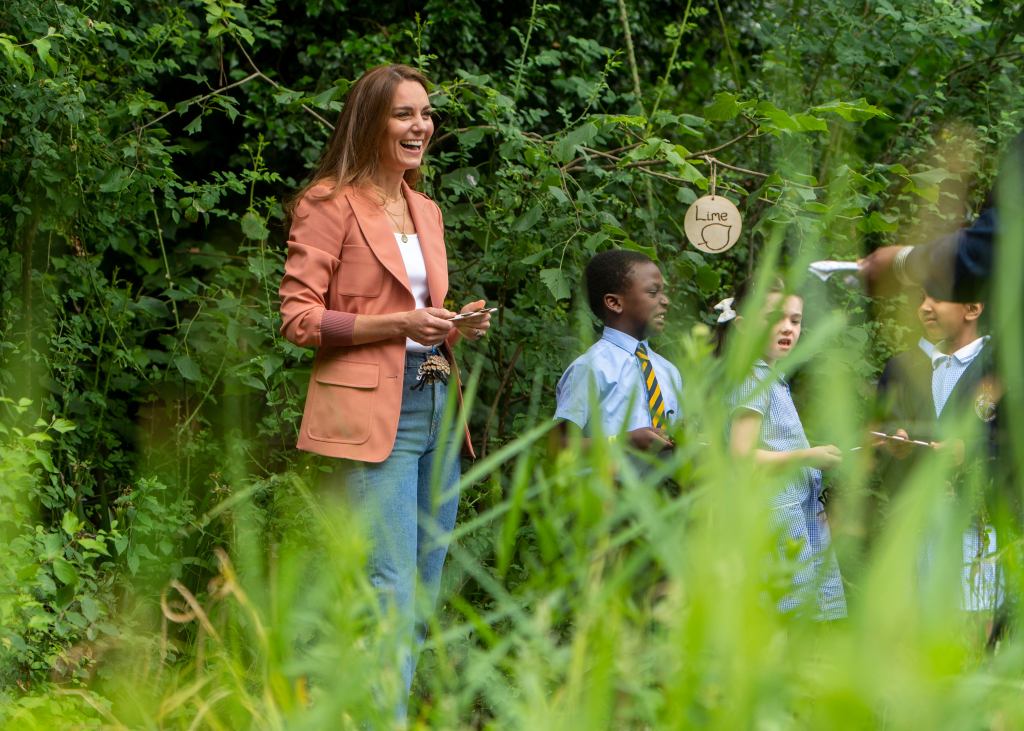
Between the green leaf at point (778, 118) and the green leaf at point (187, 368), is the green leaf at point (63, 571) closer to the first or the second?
the green leaf at point (187, 368)

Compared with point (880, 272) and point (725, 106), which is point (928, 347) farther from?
point (880, 272)

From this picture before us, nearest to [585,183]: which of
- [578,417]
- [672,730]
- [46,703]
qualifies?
[578,417]

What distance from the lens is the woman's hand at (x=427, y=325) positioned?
3.07 meters

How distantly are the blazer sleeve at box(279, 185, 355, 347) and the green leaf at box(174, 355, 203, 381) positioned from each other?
1278mm

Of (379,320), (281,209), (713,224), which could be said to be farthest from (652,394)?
(281,209)

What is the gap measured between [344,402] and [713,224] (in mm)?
1332

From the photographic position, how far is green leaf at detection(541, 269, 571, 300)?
406cm

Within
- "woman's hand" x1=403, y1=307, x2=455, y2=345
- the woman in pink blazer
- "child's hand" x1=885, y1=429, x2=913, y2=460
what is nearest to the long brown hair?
the woman in pink blazer

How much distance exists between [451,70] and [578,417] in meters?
2.55

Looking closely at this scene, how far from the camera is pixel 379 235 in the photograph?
10.6 feet

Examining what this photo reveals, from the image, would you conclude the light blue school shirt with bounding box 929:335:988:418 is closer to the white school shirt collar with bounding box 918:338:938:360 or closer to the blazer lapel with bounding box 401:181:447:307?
the white school shirt collar with bounding box 918:338:938:360

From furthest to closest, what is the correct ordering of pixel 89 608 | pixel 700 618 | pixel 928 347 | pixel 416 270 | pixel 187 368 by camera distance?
1. pixel 187 368
2. pixel 928 347
3. pixel 89 608
4. pixel 416 270
5. pixel 700 618

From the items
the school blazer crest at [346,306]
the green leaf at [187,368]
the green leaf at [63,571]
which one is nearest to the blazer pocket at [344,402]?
the school blazer crest at [346,306]

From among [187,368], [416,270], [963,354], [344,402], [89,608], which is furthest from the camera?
[187,368]
